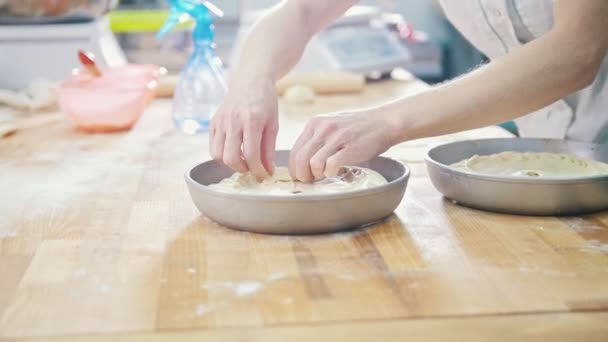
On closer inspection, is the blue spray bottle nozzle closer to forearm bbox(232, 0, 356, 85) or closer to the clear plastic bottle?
the clear plastic bottle

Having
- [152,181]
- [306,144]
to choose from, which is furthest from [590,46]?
[152,181]

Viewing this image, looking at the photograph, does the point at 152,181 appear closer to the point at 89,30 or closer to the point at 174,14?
the point at 174,14

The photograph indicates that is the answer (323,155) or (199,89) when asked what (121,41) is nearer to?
(199,89)

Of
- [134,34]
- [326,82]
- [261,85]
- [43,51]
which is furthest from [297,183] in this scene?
[134,34]

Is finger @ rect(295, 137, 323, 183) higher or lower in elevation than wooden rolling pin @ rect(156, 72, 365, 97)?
higher

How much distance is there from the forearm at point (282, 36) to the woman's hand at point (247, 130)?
0.06 m

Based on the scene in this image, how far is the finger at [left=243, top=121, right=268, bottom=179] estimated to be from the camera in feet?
3.72

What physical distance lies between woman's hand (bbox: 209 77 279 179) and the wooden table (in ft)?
0.32

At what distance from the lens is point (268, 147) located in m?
1.17

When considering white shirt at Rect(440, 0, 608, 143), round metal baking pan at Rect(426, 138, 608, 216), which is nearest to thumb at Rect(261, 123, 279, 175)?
round metal baking pan at Rect(426, 138, 608, 216)

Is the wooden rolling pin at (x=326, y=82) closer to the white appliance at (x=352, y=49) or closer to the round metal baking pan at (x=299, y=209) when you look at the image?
the white appliance at (x=352, y=49)

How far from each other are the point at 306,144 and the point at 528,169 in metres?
0.35

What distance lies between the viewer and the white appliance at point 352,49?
7.77 feet

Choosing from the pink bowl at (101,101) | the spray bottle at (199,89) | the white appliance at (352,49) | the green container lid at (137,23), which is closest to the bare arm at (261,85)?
the spray bottle at (199,89)
